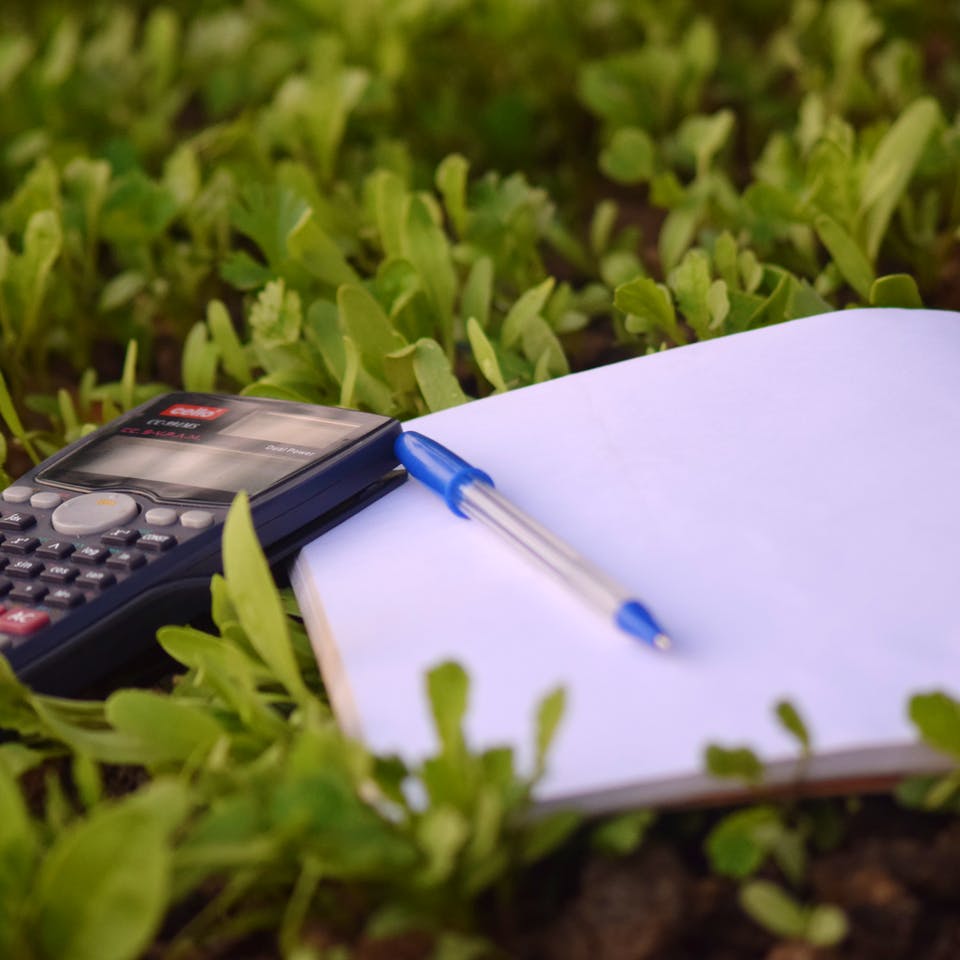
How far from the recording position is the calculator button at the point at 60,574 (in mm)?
590

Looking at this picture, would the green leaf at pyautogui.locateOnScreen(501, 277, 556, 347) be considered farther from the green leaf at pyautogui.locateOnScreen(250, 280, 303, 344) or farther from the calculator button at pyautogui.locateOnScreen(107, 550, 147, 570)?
the calculator button at pyautogui.locateOnScreen(107, 550, 147, 570)

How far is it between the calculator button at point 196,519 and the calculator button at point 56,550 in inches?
2.4

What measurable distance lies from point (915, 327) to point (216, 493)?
1.40ft

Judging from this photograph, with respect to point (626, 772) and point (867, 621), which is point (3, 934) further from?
point (867, 621)

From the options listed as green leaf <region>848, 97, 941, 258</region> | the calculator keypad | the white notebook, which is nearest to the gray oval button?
the calculator keypad

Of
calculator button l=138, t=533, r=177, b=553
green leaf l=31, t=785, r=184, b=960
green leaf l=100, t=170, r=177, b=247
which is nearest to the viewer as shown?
green leaf l=31, t=785, r=184, b=960

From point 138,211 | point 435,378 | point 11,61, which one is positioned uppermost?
point 11,61

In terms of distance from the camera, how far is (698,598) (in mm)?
531

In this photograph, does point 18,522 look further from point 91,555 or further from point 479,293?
point 479,293

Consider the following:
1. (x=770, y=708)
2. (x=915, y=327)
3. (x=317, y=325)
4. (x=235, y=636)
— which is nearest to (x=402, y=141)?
(x=317, y=325)

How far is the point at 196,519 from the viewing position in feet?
2.01

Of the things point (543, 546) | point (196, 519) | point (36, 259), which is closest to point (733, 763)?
point (543, 546)

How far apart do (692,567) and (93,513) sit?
325 mm

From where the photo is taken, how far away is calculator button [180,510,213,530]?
61 cm
